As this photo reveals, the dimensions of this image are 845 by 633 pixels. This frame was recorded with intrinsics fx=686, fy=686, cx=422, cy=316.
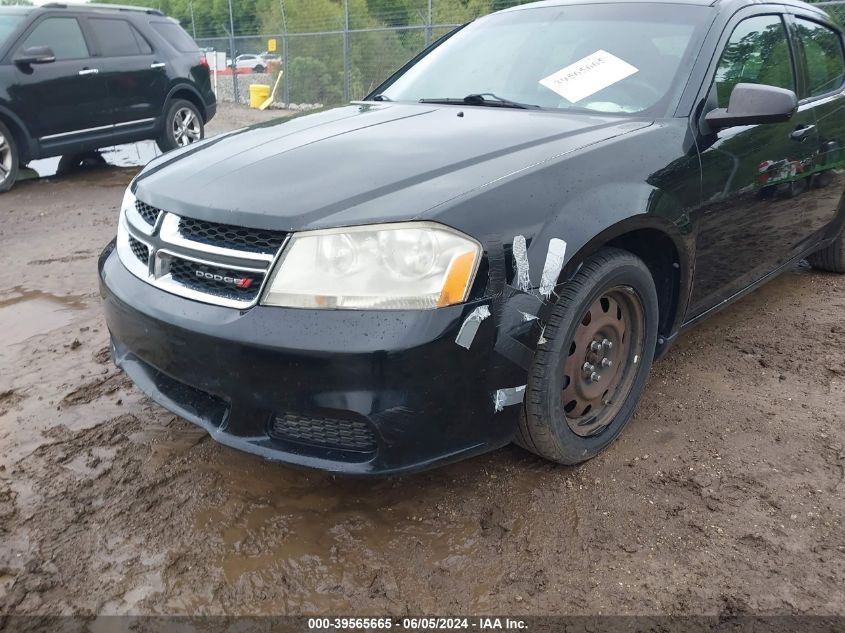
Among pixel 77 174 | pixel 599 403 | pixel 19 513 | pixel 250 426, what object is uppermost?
pixel 250 426

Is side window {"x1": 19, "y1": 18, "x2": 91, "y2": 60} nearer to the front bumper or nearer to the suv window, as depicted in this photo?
the suv window

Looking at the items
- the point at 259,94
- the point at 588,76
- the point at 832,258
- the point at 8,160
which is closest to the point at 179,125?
the point at 8,160

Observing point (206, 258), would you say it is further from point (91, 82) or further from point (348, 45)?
point (348, 45)

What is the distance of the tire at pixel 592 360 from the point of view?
211cm

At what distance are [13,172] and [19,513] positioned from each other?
19.1 ft

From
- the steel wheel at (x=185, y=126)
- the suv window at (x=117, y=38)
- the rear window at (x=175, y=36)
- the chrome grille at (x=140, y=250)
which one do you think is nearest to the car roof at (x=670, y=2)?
the chrome grille at (x=140, y=250)

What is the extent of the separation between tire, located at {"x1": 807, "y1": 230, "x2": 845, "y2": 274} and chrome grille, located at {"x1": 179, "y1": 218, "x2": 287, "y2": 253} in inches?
154

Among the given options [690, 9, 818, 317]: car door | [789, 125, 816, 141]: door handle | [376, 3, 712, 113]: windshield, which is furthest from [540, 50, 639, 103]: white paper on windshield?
[789, 125, 816, 141]: door handle

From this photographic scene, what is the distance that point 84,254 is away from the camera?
16.3 feet

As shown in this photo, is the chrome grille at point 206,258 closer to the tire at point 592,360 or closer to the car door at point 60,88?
the tire at point 592,360

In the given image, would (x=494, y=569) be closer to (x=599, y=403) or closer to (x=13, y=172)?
(x=599, y=403)

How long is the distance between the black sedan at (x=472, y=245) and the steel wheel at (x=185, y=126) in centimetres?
626

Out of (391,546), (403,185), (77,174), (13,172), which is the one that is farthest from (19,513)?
(77,174)

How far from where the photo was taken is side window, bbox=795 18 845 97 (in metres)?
3.53
